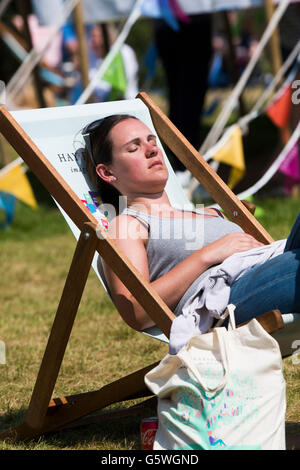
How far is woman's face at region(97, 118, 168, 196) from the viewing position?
3.08m

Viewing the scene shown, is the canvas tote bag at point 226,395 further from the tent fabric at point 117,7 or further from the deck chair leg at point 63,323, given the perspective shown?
the tent fabric at point 117,7

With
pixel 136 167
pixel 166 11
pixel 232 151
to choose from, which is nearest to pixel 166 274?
pixel 136 167

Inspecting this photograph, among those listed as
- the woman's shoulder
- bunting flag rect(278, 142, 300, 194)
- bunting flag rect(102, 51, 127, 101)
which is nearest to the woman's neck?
the woman's shoulder

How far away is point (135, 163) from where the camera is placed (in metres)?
3.08

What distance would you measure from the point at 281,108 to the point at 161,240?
10.8 ft

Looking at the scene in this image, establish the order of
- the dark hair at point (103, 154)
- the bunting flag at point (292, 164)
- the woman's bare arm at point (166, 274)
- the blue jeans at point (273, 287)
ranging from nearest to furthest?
1. the blue jeans at point (273, 287)
2. the woman's bare arm at point (166, 274)
3. the dark hair at point (103, 154)
4. the bunting flag at point (292, 164)

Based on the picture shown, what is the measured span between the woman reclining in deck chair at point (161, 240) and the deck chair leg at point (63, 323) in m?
0.15

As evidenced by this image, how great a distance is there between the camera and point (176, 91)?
286 inches

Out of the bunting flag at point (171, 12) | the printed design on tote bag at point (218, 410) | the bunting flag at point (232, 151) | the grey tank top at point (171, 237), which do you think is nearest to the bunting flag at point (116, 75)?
the bunting flag at point (171, 12)

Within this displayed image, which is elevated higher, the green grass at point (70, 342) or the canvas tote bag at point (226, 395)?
the canvas tote bag at point (226, 395)

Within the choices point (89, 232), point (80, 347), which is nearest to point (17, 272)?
point (80, 347)

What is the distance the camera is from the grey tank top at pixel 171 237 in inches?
115

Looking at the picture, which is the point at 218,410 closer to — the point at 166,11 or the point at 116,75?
the point at 116,75
